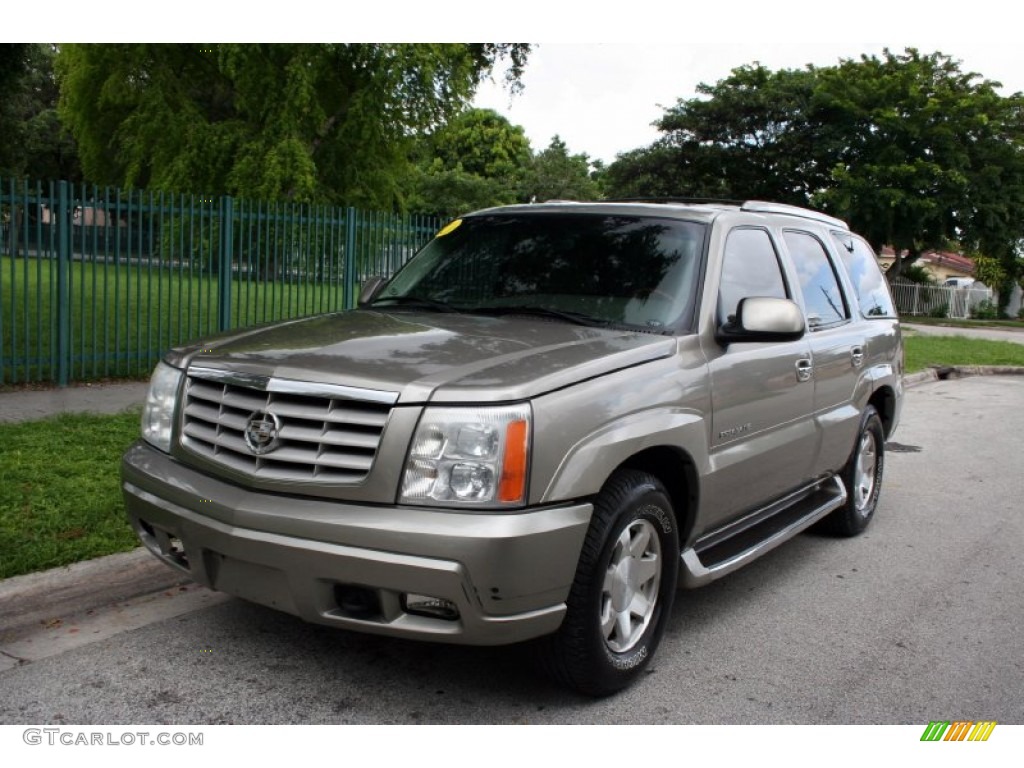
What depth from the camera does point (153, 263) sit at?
1070 cm

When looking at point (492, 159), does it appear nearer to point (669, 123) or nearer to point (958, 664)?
point (669, 123)

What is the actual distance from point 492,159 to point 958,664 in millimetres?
60307

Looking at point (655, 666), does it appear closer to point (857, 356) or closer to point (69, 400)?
point (857, 356)

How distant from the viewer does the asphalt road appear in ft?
11.6

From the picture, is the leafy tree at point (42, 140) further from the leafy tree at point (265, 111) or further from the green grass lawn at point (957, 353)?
the green grass lawn at point (957, 353)

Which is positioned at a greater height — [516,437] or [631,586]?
[516,437]

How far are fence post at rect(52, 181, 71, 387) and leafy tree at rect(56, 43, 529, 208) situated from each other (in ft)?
46.7

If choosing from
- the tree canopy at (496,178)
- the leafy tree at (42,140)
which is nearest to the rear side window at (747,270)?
the leafy tree at (42,140)

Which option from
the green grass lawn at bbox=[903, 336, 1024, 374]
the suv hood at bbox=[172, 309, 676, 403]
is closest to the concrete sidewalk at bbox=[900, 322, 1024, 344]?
the green grass lawn at bbox=[903, 336, 1024, 374]

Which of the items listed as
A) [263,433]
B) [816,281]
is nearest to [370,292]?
[263,433]

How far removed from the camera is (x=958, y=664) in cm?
415

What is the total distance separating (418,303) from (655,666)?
77.8 inches

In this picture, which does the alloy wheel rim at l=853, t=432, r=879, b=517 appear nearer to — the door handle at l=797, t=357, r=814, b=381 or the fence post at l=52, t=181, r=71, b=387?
the door handle at l=797, t=357, r=814, b=381

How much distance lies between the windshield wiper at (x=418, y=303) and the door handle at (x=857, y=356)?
8.26 ft
